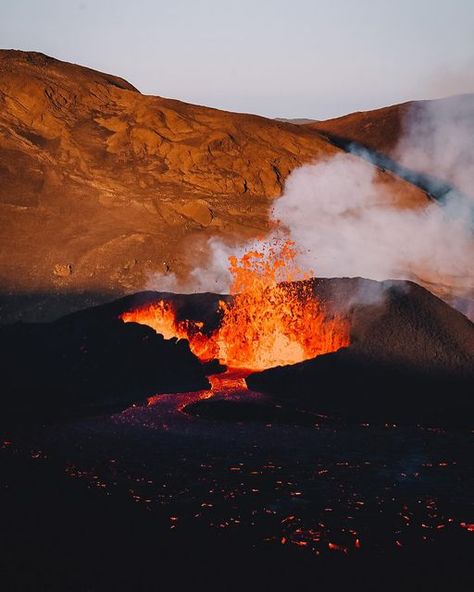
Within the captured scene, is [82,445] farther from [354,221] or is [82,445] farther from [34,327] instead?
A: [354,221]

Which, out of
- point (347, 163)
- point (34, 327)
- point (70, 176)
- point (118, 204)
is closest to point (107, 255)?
point (118, 204)

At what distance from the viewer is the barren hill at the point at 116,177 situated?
93.4ft

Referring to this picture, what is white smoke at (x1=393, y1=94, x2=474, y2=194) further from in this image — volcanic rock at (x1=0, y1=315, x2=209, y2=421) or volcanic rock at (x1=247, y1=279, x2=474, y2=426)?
volcanic rock at (x1=0, y1=315, x2=209, y2=421)

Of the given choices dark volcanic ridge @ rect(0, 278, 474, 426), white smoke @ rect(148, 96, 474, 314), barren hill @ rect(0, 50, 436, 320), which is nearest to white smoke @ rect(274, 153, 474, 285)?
white smoke @ rect(148, 96, 474, 314)

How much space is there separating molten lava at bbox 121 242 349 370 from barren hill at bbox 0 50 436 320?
10269mm

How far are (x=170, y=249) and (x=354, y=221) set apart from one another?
1102 centimetres

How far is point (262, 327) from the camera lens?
50.5ft

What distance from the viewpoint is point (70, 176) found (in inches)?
1362

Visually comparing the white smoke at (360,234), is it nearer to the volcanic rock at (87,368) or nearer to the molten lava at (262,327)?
the molten lava at (262,327)

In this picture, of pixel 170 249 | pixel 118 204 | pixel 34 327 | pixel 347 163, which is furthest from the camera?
pixel 347 163

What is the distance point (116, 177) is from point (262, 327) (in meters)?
22.0

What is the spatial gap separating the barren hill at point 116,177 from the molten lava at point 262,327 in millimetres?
10269

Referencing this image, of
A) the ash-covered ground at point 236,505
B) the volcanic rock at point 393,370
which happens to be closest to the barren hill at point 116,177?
the volcanic rock at point 393,370

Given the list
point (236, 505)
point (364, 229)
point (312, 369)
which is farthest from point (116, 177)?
point (236, 505)
